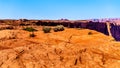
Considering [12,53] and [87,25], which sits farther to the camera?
[87,25]

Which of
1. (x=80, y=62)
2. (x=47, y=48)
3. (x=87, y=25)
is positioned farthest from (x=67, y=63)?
(x=87, y=25)

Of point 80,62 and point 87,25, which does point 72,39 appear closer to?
point 80,62

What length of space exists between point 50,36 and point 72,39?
97.7 inches

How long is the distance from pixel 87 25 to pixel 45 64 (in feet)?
202

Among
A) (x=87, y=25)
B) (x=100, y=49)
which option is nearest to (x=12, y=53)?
(x=100, y=49)

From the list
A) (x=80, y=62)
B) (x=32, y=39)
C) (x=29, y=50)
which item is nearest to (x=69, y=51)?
(x=80, y=62)

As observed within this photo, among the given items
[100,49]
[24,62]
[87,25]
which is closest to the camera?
[24,62]

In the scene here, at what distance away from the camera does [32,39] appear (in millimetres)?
30188

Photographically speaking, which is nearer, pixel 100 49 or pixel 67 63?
pixel 67 63

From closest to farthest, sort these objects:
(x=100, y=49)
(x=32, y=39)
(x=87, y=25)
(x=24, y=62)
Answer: (x=24, y=62) < (x=100, y=49) < (x=32, y=39) < (x=87, y=25)

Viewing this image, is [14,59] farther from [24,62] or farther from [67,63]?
[67,63]

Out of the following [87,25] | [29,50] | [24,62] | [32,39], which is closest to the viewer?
[24,62]

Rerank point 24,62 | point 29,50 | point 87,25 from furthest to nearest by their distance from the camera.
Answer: point 87,25 < point 29,50 < point 24,62

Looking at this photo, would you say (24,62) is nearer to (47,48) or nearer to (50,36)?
(47,48)
